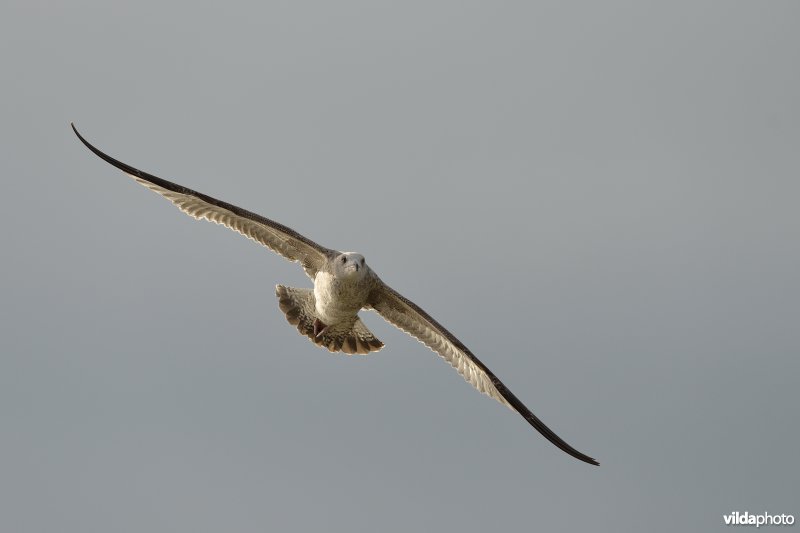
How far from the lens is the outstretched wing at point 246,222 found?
21.4 m

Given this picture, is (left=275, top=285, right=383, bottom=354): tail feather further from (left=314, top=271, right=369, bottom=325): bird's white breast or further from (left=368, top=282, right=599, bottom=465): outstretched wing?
(left=368, top=282, right=599, bottom=465): outstretched wing

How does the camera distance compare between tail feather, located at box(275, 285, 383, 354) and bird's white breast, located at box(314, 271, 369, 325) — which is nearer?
bird's white breast, located at box(314, 271, 369, 325)

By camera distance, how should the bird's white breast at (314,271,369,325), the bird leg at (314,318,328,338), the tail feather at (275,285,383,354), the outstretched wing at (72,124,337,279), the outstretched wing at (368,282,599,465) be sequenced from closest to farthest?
1. the outstretched wing at (72,124,337,279)
2. the bird's white breast at (314,271,369,325)
3. the outstretched wing at (368,282,599,465)
4. the bird leg at (314,318,328,338)
5. the tail feather at (275,285,383,354)

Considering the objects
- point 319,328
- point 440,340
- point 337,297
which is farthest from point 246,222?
point 440,340

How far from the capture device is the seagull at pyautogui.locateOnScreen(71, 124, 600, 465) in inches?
850

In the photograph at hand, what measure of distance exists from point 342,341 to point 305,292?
1.09 m

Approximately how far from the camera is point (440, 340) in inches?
922

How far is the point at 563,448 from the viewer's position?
21453 millimetres

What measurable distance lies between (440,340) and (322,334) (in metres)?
2.08

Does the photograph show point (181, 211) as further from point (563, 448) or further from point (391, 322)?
point (563, 448)

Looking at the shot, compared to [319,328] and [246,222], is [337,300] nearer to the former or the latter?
[319,328]

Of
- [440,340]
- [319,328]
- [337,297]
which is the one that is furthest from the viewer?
[319,328]

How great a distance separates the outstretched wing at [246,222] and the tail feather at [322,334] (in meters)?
1.05

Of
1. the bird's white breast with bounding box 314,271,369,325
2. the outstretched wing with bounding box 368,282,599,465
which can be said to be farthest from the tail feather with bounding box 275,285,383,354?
the outstretched wing with bounding box 368,282,599,465
